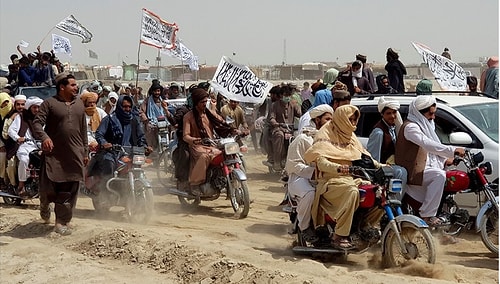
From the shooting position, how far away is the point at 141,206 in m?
9.75

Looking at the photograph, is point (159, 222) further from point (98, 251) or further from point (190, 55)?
point (190, 55)

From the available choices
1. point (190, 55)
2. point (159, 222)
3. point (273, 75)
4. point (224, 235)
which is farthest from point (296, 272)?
point (273, 75)

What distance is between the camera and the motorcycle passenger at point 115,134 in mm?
10141

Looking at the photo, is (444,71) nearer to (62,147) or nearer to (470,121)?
A: (470,121)

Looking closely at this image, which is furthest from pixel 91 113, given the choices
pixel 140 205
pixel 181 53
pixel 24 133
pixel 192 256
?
pixel 181 53

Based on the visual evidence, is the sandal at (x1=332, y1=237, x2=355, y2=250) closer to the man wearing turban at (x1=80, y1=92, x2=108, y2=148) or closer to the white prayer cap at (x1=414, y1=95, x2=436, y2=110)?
the white prayer cap at (x1=414, y1=95, x2=436, y2=110)

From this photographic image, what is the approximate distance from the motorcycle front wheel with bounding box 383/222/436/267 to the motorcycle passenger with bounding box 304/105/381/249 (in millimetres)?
370

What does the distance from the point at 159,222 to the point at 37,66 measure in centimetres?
1007

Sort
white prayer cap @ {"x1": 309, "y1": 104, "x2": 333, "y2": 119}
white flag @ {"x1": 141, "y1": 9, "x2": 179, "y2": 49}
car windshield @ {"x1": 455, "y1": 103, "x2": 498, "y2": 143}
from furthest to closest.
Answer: white flag @ {"x1": 141, "y1": 9, "x2": 179, "y2": 49}, car windshield @ {"x1": 455, "y1": 103, "x2": 498, "y2": 143}, white prayer cap @ {"x1": 309, "y1": 104, "x2": 333, "y2": 119}

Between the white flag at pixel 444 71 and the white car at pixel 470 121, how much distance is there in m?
3.57

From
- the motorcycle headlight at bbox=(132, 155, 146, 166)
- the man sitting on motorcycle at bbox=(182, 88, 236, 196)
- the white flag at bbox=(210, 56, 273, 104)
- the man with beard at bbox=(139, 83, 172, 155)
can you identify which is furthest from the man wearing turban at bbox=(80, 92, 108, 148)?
the man with beard at bbox=(139, 83, 172, 155)

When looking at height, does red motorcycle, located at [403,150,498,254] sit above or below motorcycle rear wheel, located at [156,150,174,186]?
above

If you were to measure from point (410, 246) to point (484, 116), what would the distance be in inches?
115

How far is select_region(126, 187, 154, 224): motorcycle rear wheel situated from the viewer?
32.0 ft
